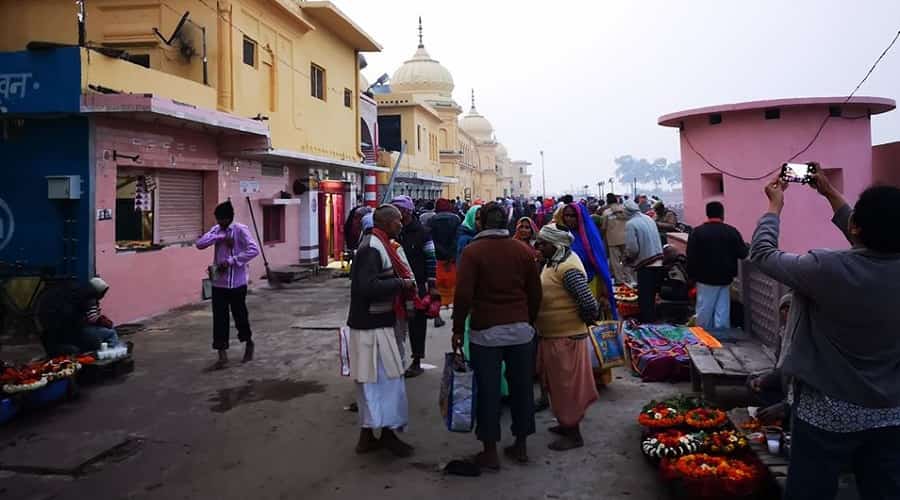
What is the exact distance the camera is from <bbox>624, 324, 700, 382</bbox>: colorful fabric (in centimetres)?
595

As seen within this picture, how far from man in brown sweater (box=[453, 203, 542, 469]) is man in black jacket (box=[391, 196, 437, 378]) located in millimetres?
2228

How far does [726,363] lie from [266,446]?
355 cm

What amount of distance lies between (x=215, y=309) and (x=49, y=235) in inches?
149

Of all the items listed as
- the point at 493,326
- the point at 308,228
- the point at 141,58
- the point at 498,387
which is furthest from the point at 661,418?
the point at 308,228

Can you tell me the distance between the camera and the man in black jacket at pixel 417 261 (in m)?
6.28

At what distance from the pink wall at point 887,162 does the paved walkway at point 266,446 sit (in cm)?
783

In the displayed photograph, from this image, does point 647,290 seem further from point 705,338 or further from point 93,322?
point 93,322

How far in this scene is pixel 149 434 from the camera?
484 centimetres

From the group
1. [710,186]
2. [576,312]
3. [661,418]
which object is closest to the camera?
[661,418]

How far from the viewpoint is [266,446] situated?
4.55 metres

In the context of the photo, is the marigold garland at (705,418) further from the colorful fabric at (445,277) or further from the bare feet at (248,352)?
the bare feet at (248,352)

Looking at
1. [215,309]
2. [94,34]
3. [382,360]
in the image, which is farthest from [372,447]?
[94,34]

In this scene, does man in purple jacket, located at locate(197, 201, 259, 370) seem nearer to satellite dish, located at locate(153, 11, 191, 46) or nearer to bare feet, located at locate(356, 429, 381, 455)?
bare feet, located at locate(356, 429, 381, 455)

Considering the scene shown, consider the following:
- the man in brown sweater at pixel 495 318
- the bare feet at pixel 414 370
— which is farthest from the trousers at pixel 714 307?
the man in brown sweater at pixel 495 318
